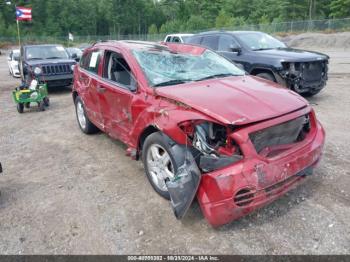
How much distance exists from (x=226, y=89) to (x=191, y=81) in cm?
54

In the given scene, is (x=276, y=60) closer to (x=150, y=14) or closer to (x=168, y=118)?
(x=168, y=118)

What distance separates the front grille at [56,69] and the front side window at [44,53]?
102 centimetres

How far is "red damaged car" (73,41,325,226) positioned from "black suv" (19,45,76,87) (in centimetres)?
709

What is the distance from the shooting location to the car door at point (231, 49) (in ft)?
27.5

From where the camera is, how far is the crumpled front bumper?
9.30ft

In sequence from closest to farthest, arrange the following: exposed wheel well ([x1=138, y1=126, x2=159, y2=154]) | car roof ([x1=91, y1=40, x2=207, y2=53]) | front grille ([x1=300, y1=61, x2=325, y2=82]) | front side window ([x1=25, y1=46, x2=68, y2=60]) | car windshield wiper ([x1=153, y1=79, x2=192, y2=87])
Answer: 1. exposed wheel well ([x1=138, y1=126, x2=159, y2=154])
2. car windshield wiper ([x1=153, y1=79, x2=192, y2=87])
3. car roof ([x1=91, y1=40, x2=207, y2=53])
4. front grille ([x1=300, y1=61, x2=325, y2=82])
5. front side window ([x1=25, y1=46, x2=68, y2=60])

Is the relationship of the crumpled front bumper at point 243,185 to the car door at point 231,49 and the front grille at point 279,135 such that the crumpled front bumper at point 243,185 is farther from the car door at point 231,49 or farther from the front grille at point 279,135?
the car door at point 231,49

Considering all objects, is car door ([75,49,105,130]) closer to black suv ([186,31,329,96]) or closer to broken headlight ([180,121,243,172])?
broken headlight ([180,121,243,172])

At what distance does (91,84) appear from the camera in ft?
17.6

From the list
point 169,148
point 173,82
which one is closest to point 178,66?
point 173,82

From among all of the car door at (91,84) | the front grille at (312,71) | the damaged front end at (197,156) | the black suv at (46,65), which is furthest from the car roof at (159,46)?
the black suv at (46,65)

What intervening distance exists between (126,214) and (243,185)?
1418 mm

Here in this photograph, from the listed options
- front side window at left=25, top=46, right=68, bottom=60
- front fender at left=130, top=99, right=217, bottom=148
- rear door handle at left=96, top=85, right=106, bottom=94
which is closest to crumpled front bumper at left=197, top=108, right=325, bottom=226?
front fender at left=130, top=99, right=217, bottom=148

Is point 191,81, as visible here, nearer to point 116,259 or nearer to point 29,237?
point 116,259
